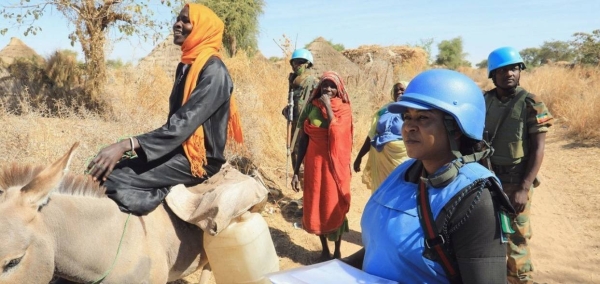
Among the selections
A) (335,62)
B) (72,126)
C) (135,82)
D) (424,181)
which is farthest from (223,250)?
(335,62)

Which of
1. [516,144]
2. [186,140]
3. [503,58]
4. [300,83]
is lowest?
[516,144]

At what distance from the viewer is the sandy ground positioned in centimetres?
488

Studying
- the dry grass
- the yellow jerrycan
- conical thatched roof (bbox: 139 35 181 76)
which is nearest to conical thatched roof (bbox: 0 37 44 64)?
conical thatched roof (bbox: 139 35 181 76)

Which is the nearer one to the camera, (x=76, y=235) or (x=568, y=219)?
(x=76, y=235)

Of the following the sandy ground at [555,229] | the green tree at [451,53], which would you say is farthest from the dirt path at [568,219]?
the green tree at [451,53]

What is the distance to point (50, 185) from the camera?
1708 millimetres

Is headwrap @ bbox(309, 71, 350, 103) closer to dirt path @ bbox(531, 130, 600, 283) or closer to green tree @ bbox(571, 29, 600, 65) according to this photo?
dirt path @ bbox(531, 130, 600, 283)

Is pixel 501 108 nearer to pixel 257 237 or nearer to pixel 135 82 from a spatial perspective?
pixel 257 237

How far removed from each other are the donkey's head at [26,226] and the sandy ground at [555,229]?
2.70 meters

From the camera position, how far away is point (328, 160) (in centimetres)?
473

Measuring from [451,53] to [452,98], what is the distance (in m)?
49.3

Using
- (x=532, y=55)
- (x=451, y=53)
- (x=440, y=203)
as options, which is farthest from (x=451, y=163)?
(x=532, y=55)

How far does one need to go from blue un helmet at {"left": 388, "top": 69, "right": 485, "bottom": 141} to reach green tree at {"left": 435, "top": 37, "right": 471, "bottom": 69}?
156ft

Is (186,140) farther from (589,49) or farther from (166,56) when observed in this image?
(589,49)
